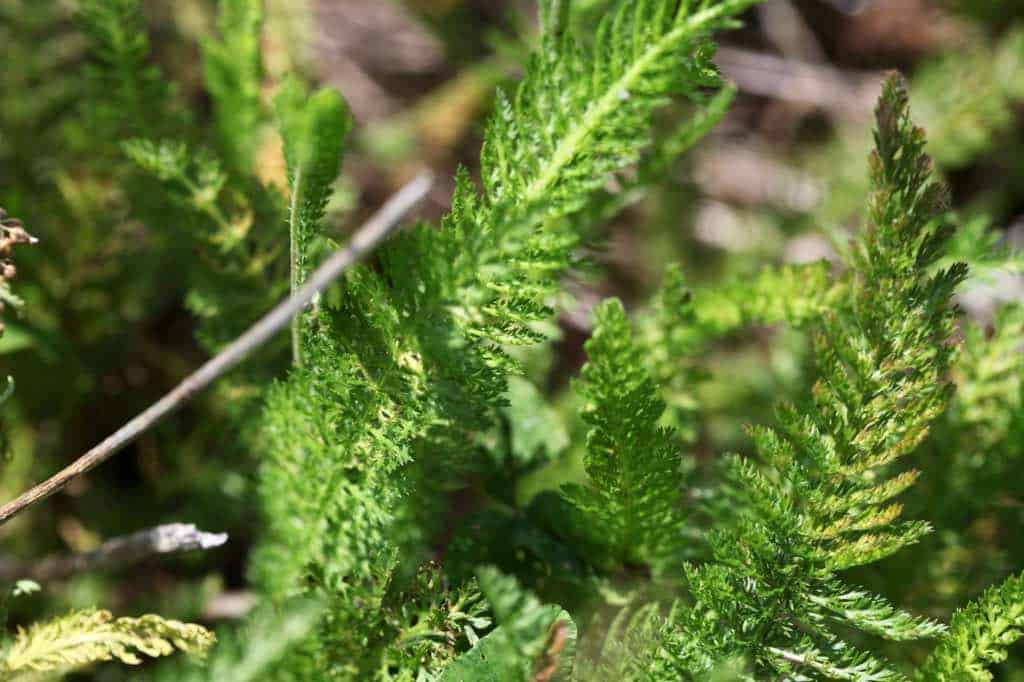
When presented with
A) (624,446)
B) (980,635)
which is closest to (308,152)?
(624,446)

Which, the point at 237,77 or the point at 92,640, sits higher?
the point at 237,77

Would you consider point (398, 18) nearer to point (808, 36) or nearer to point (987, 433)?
point (808, 36)

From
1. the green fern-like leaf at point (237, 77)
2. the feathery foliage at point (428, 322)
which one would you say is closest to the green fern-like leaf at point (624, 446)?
the feathery foliage at point (428, 322)

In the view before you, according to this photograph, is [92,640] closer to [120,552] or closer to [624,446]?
[120,552]

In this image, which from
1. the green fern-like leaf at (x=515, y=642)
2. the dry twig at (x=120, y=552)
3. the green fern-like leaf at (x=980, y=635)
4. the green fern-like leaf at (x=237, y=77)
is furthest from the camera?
the green fern-like leaf at (x=237, y=77)

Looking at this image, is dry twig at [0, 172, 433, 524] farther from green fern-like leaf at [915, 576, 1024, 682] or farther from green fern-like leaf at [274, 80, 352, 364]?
green fern-like leaf at [915, 576, 1024, 682]

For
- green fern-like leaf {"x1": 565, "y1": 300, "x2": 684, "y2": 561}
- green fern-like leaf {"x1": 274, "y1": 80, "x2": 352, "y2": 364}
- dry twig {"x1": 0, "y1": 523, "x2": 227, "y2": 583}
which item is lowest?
green fern-like leaf {"x1": 565, "y1": 300, "x2": 684, "y2": 561}

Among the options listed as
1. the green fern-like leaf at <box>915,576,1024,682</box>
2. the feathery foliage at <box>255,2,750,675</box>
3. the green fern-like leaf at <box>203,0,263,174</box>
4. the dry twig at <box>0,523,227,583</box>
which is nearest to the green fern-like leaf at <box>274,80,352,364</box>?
the feathery foliage at <box>255,2,750,675</box>

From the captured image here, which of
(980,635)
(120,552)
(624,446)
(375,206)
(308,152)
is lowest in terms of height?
(980,635)

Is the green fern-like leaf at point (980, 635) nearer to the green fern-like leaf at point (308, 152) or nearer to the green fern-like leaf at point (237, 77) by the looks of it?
the green fern-like leaf at point (308, 152)
